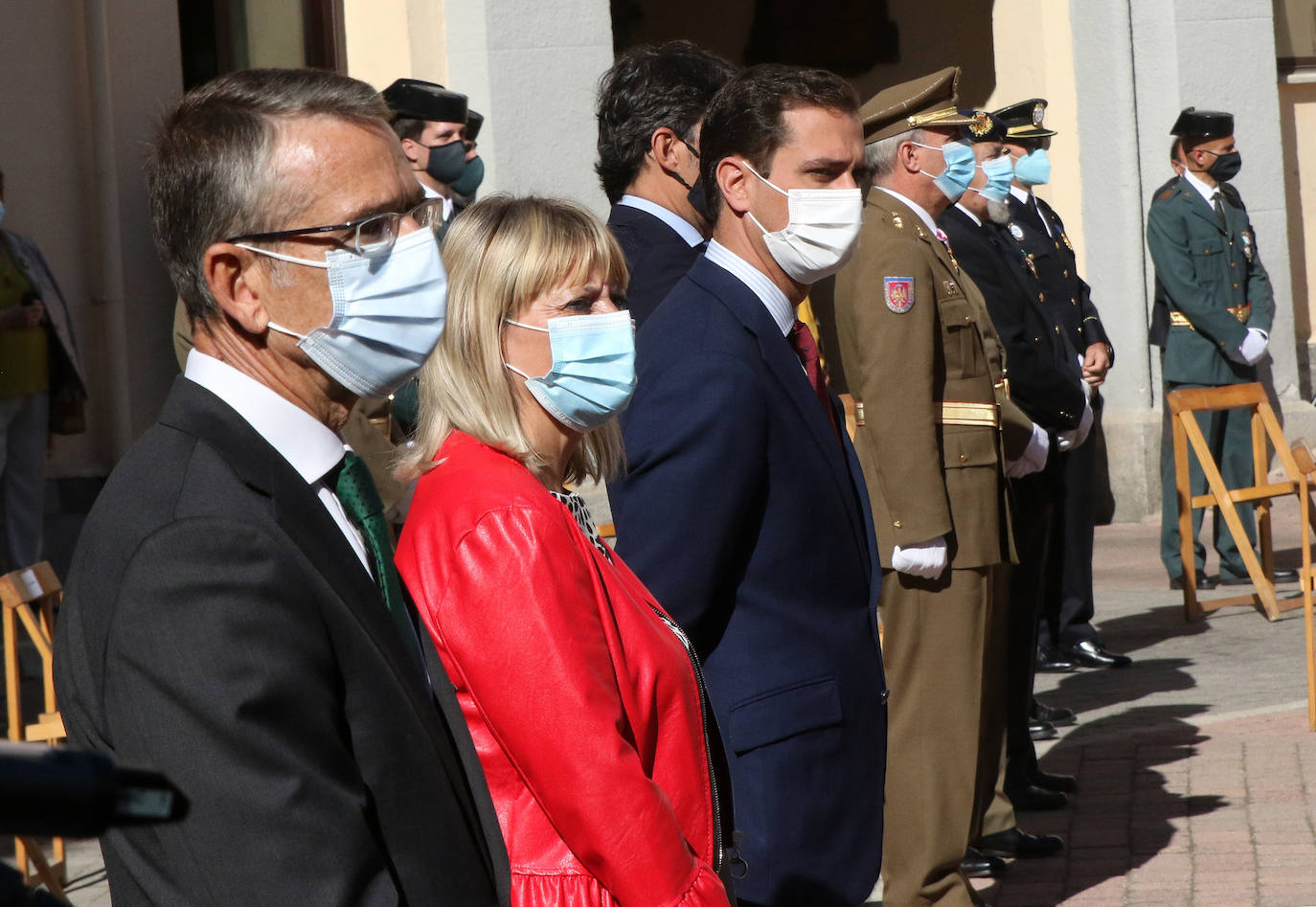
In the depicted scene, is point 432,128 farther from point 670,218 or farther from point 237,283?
point 237,283

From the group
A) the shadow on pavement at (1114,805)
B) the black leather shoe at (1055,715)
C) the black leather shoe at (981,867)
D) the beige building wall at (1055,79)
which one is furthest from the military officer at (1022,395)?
the beige building wall at (1055,79)

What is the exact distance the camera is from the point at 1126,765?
6195mm

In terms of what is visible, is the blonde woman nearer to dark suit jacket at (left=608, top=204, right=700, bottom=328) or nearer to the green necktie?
the green necktie

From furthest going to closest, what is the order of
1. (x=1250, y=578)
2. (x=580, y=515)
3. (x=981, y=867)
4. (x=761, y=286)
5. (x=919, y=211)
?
(x=1250, y=578)
(x=981, y=867)
(x=919, y=211)
(x=761, y=286)
(x=580, y=515)

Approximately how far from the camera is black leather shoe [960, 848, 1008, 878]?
505cm

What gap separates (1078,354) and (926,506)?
339 cm

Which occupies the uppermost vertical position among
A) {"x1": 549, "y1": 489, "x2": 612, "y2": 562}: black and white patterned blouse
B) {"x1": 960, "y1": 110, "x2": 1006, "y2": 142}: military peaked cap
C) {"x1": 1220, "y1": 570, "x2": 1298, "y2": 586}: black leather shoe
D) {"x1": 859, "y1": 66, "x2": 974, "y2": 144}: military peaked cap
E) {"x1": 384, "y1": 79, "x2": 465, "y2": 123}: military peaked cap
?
{"x1": 384, "y1": 79, "x2": 465, "y2": 123}: military peaked cap

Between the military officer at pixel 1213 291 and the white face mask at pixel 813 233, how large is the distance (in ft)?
21.5

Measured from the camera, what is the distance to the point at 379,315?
6.15 ft

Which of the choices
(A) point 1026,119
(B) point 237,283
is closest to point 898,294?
(B) point 237,283

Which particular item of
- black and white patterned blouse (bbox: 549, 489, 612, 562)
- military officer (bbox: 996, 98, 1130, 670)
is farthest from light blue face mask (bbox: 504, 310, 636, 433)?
military officer (bbox: 996, 98, 1130, 670)

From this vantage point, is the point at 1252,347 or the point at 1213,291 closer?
the point at 1252,347

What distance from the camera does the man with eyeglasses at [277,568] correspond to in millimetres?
1466

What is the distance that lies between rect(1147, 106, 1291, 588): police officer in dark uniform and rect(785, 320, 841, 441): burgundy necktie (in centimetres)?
663
